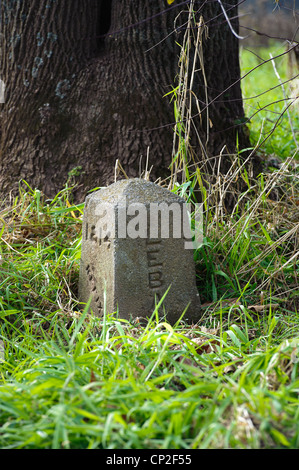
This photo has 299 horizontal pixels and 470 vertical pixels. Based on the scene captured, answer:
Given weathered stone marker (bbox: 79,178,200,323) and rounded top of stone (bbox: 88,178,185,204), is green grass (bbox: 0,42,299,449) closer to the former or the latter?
weathered stone marker (bbox: 79,178,200,323)

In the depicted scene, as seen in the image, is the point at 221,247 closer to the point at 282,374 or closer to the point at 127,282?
the point at 127,282

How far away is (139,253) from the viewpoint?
99.3 inches

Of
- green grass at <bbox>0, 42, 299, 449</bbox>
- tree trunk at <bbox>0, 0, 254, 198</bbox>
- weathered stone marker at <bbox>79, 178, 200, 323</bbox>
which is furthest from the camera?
tree trunk at <bbox>0, 0, 254, 198</bbox>

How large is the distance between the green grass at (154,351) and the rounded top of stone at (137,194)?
0.35m

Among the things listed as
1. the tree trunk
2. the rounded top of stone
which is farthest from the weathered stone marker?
the tree trunk

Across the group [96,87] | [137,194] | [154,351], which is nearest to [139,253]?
[137,194]

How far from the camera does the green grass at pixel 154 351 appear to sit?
158 centimetres

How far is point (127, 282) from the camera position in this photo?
2.50m

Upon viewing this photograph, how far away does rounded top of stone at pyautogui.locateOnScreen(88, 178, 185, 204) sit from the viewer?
254 cm

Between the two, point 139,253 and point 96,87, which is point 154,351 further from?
point 96,87

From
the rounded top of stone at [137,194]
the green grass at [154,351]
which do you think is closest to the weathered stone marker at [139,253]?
the rounded top of stone at [137,194]

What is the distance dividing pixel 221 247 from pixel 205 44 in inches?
54.1

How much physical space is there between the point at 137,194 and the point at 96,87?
1.27 m

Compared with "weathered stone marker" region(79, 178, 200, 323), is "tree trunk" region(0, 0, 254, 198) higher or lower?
higher
